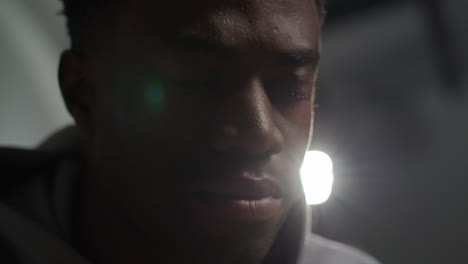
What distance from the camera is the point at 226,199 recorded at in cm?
47

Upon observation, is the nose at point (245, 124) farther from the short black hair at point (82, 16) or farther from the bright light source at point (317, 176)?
the bright light source at point (317, 176)

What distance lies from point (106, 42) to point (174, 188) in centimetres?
19

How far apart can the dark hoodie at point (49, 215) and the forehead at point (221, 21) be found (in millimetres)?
261

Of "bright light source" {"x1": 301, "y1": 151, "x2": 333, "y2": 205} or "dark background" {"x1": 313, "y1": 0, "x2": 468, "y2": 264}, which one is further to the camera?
"dark background" {"x1": 313, "y1": 0, "x2": 468, "y2": 264}

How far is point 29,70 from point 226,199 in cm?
67

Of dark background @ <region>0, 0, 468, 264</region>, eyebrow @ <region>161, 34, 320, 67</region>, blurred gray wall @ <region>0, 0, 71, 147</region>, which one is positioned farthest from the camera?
dark background @ <region>0, 0, 468, 264</region>

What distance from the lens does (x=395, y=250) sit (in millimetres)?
1385

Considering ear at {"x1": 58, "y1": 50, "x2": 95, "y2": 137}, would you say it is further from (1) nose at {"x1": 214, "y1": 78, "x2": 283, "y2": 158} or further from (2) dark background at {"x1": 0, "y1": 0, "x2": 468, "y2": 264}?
(2) dark background at {"x1": 0, "y1": 0, "x2": 468, "y2": 264}

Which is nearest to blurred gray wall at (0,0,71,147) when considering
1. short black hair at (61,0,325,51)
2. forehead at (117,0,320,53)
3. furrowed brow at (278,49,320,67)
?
short black hair at (61,0,325,51)

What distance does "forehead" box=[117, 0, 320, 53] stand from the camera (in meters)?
0.46

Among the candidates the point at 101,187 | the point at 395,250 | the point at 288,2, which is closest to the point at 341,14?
the point at 395,250

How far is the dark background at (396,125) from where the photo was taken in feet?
4.45

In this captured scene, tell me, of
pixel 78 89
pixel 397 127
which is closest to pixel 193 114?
pixel 78 89

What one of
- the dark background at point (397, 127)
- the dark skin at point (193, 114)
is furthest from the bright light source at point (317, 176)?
the dark skin at point (193, 114)
